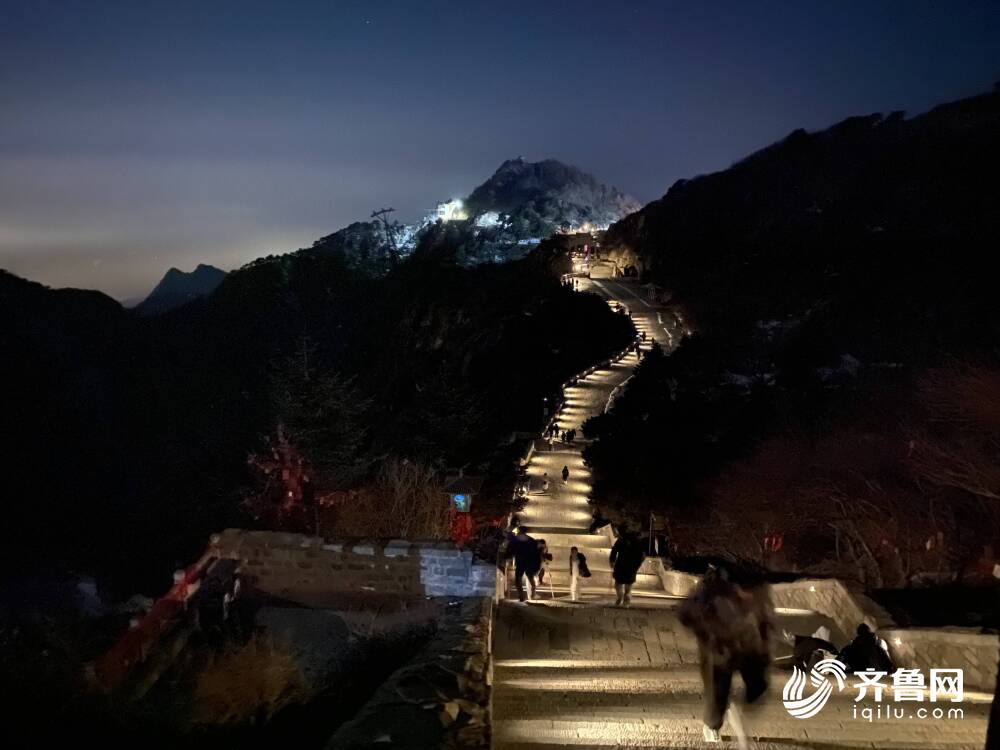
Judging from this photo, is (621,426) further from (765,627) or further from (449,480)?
(765,627)

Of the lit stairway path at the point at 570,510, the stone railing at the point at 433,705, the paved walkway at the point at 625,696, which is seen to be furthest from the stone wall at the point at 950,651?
the lit stairway path at the point at 570,510

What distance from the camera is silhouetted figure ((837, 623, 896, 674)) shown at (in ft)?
20.3

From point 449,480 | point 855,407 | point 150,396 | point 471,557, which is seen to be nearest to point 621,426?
point 449,480

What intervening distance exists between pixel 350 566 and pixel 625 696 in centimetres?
453

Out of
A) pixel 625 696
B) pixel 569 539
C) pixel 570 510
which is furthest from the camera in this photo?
pixel 570 510

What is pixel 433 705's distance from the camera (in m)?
5.21

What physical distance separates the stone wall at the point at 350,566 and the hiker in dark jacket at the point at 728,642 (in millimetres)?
4167

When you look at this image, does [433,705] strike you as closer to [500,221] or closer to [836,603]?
[836,603]

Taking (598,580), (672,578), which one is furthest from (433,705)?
(672,578)

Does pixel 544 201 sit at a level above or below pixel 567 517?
above

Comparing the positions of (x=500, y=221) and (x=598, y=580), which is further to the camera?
(x=500, y=221)

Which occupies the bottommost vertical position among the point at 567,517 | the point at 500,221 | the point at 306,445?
the point at 567,517

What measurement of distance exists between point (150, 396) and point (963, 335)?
170ft

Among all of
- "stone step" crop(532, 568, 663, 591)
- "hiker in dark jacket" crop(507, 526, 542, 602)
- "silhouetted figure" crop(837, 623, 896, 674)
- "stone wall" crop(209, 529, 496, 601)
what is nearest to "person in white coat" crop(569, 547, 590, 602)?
"hiker in dark jacket" crop(507, 526, 542, 602)
